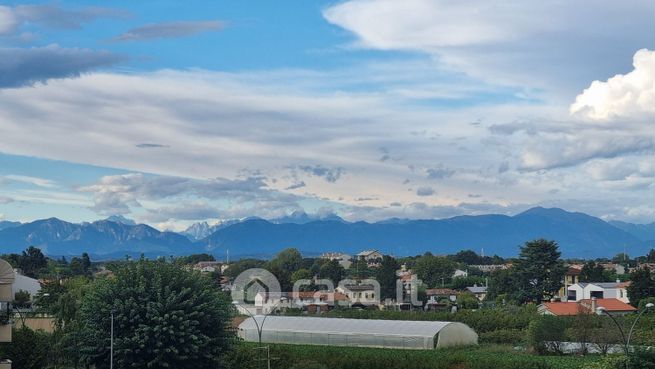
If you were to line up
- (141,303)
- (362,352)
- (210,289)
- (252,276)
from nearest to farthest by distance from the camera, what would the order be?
1. (141,303)
2. (210,289)
3. (362,352)
4. (252,276)

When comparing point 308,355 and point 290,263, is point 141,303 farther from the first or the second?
point 290,263

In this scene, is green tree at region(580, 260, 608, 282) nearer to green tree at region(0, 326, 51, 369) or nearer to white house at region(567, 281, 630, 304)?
white house at region(567, 281, 630, 304)

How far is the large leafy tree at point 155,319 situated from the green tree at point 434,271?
103 metres

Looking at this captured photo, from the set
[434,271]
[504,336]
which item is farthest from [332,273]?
[504,336]

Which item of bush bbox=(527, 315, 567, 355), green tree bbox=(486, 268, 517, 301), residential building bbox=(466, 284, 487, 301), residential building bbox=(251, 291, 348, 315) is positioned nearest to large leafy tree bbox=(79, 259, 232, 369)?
bush bbox=(527, 315, 567, 355)

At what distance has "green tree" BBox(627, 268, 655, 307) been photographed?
91.8 metres

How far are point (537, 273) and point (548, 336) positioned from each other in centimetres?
3814

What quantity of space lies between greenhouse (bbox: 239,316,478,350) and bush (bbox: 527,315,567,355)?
665 centimetres

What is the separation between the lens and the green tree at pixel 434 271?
151 meters

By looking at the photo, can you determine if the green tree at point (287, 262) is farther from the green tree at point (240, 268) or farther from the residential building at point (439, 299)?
the residential building at point (439, 299)

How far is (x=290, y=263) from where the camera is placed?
167750 mm

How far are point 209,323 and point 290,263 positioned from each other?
397 feet

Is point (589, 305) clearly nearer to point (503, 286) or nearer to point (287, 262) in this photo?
point (503, 286)

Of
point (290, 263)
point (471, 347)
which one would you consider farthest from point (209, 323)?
point (290, 263)
